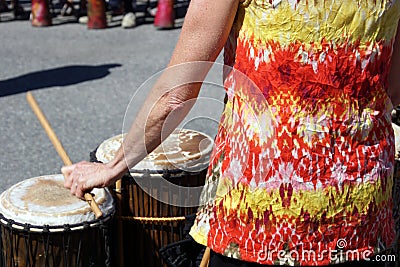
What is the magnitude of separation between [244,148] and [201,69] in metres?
0.18

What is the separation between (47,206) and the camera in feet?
6.75

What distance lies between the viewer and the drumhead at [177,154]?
87.6 inches

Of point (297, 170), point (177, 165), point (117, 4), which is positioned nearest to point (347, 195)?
point (297, 170)

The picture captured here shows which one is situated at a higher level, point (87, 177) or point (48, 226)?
point (87, 177)

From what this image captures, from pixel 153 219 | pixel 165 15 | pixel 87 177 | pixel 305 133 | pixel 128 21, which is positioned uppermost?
pixel 305 133

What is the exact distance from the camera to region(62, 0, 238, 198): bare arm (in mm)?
1259

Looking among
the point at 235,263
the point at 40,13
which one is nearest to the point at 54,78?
the point at 40,13

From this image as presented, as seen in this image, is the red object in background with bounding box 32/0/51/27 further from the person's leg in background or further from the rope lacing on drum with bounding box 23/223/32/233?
the person's leg in background

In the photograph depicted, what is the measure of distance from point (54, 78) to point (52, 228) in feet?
13.1

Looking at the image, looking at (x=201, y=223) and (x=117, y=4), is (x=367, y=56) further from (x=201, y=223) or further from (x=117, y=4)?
(x=117, y=4)

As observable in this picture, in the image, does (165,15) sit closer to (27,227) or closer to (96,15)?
(96,15)

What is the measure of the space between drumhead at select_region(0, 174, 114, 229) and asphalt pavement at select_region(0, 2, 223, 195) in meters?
0.49

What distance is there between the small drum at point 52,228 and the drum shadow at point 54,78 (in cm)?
339

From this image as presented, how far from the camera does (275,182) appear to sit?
136cm
